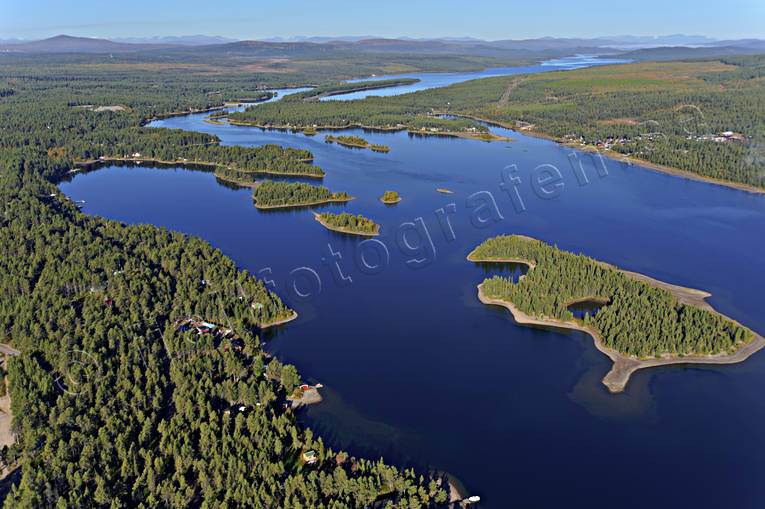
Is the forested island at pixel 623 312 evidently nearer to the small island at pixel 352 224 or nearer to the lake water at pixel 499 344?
the lake water at pixel 499 344

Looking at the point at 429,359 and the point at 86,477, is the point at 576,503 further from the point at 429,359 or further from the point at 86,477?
the point at 86,477

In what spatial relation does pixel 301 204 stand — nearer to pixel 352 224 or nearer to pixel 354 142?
pixel 352 224

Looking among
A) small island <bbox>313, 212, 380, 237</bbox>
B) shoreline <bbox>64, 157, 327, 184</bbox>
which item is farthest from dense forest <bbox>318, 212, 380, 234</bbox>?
shoreline <bbox>64, 157, 327, 184</bbox>

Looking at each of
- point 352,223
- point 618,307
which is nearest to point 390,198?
point 352,223

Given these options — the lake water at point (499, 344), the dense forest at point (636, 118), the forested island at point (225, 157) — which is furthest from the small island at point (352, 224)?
the dense forest at point (636, 118)

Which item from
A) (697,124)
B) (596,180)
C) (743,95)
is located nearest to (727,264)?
(596,180)

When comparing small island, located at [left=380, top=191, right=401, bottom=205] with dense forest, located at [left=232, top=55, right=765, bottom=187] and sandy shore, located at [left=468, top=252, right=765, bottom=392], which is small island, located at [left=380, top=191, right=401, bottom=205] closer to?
sandy shore, located at [left=468, top=252, right=765, bottom=392]
